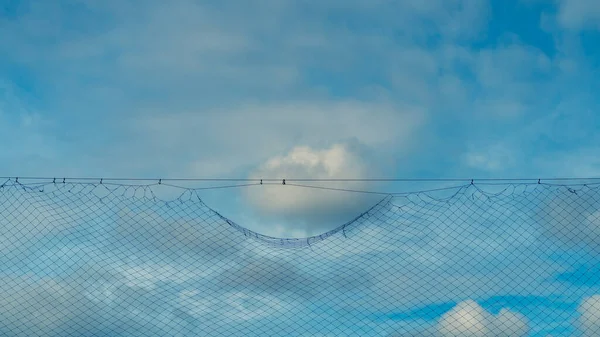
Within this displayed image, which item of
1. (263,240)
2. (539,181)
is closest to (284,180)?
(263,240)

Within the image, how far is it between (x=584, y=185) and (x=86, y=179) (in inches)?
266

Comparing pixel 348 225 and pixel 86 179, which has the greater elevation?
pixel 86 179

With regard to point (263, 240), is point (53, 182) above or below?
above

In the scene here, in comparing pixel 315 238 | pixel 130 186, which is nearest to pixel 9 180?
pixel 130 186

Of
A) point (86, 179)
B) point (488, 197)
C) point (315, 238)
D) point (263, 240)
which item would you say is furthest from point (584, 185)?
point (86, 179)

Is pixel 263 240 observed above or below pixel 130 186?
below

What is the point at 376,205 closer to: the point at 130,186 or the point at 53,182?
the point at 130,186

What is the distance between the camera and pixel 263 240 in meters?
10.2

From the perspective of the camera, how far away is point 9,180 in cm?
1053

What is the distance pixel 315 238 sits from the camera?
10.2 meters

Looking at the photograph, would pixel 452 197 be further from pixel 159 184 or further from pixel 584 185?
pixel 159 184

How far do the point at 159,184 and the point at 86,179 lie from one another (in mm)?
1005

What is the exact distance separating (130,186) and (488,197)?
4.83m

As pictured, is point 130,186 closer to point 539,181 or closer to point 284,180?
point 284,180
